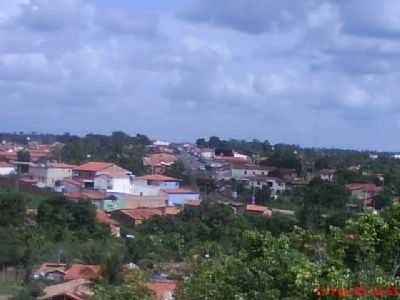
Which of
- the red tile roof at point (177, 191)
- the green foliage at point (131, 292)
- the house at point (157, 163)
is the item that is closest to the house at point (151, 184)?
the red tile roof at point (177, 191)

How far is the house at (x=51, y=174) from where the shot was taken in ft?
158

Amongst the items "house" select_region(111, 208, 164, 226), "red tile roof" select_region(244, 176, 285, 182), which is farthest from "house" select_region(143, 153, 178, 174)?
"house" select_region(111, 208, 164, 226)

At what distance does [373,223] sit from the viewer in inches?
260

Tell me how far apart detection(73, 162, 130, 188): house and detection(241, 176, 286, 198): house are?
7183mm

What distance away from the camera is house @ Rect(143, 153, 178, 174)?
55.4 metres

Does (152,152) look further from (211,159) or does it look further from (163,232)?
(163,232)

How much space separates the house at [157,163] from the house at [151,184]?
5921mm

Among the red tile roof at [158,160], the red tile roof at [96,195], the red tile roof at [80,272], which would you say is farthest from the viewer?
the red tile roof at [158,160]

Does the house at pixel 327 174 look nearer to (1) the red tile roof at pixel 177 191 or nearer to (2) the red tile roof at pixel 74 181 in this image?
(1) the red tile roof at pixel 177 191

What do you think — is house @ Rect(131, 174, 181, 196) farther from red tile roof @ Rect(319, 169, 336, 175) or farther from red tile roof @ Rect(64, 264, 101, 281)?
red tile roof @ Rect(64, 264, 101, 281)

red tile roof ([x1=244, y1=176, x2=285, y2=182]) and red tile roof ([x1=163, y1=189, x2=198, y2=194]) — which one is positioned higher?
red tile roof ([x1=244, y1=176, x2=285, y2=182])

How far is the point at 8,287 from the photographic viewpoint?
2172cm

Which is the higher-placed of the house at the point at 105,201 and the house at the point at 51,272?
the house at the point at 105,201

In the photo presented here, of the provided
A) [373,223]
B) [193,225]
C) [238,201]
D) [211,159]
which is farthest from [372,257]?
[211,159]
